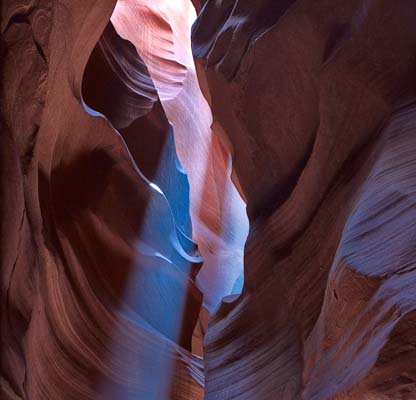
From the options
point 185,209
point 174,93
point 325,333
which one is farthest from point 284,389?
point 174,93

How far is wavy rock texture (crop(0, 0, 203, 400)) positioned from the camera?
4.29 metres

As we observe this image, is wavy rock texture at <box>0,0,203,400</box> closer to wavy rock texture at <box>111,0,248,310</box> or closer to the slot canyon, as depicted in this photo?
the slot canyon

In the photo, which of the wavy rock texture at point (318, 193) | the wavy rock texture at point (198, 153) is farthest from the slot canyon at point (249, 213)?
the wavy rock texture at point (198, 153)

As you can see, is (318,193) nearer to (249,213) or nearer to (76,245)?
(249,213)

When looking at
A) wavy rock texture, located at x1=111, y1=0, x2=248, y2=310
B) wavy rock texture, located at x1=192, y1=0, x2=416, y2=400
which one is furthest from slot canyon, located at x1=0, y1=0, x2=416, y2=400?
wavy rock texture, located at x1=111, y1=0, x2=248, y2=310

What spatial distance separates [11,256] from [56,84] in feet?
3.88

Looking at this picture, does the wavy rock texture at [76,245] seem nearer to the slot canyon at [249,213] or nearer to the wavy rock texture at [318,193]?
the slot canyon at [249,213]

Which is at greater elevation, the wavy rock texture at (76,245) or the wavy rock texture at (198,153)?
the wavy rock texture at (76,245)

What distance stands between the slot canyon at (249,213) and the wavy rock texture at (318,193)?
0.05 ft

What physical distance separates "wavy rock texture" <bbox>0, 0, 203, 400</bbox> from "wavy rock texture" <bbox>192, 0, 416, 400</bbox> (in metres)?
0.63

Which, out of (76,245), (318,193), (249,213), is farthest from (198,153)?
(318,193)

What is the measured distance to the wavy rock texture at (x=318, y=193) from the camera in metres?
3.56

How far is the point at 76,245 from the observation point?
17.7 feet

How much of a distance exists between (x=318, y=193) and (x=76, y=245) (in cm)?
187
